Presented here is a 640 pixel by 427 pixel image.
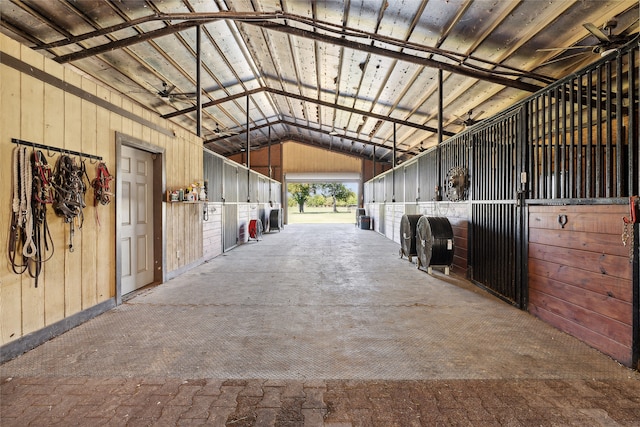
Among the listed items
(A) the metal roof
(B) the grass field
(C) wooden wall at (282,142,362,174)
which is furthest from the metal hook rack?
(B) the grass field

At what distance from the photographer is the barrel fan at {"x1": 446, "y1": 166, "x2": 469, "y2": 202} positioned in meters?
5.18

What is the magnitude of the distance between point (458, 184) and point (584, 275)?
2843 mm

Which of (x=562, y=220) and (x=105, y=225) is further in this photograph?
(x=105, y=225)

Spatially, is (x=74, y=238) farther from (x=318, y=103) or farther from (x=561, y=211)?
(x=318, y=103)

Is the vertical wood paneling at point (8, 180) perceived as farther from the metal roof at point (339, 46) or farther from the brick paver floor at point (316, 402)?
the metal roof at point (339, 46)

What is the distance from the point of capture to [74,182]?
114 inches

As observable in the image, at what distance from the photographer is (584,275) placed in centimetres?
269

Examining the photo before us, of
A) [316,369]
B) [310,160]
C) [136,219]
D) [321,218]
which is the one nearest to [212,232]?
[136,219]

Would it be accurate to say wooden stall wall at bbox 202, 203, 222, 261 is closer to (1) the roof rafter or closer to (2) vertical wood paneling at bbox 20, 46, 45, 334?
(2) vertical wood paneling at bbox 20, 46, 45, 334

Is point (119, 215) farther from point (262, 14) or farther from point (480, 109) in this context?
point (480, 109)

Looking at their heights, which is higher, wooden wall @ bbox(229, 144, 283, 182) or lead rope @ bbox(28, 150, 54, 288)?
wooden wall @ bbox(229, 144, 283, 182)

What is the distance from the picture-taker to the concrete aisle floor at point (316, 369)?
5.71ft

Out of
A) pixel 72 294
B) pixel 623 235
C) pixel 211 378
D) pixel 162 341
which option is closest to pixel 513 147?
pixel 623 235

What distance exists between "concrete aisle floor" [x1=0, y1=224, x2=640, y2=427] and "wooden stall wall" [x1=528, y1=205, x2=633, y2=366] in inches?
6.7
